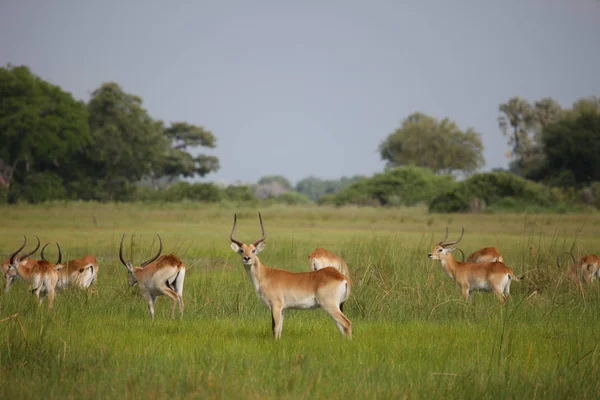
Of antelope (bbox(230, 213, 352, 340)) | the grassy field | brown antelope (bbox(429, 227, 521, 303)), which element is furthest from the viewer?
brown antelope (bbox(429, 227, 521, 303))

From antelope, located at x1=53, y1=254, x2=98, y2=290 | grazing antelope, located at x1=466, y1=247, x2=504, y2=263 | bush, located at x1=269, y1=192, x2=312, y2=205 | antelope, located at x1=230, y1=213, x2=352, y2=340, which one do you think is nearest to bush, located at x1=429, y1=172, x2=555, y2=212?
bush, located at x1=269, y1=192, x2=312, y2=205

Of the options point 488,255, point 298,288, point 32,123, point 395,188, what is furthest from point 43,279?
point 395,188

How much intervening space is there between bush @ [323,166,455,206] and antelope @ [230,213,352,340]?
127 feet

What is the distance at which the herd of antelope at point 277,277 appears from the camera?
26.0 feet

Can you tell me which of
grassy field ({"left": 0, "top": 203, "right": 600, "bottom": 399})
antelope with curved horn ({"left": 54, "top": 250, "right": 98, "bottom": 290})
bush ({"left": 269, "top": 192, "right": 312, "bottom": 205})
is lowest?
grassy field ({"left": 0, "top": 203, "right": 600, "bottom": 399})

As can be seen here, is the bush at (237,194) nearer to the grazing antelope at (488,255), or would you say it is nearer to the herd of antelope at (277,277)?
the grazing antelope at (488,255)

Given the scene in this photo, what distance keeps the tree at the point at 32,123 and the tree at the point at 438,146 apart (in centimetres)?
3736

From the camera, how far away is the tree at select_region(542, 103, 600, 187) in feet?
156

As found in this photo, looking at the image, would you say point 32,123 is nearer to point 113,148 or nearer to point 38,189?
point 38,189

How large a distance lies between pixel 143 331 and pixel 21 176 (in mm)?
42113

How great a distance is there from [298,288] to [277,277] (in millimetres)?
289

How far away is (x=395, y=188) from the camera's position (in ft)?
164

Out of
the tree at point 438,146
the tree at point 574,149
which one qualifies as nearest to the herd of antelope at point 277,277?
the tree at point 574,149

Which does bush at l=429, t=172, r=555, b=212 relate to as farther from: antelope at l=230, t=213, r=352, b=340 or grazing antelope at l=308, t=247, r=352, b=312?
antelope at l=230, t=213, r=352, b=340
